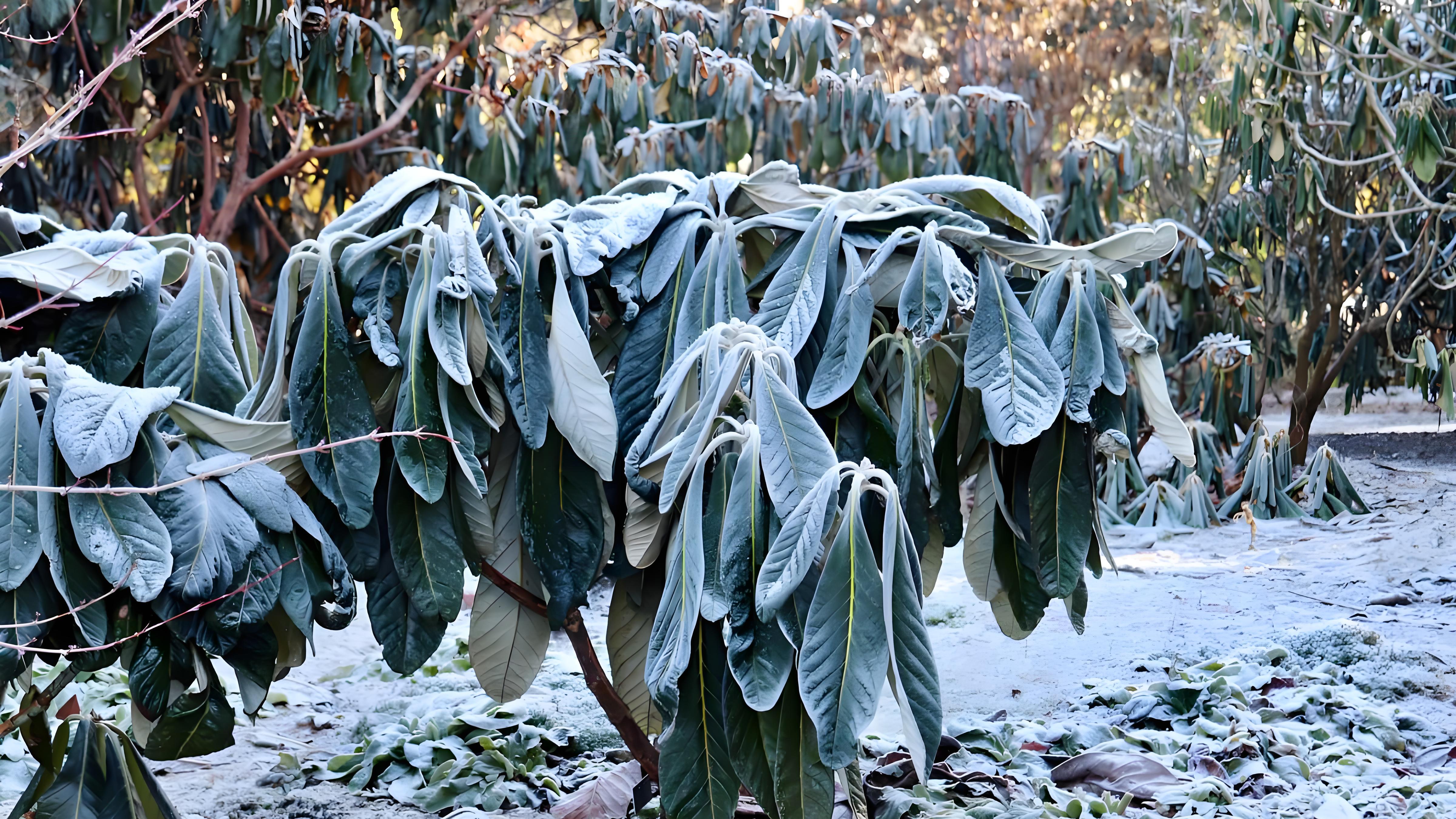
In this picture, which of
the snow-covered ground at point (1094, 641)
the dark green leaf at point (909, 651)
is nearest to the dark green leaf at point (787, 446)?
the dark green leaf at point (909, 651)

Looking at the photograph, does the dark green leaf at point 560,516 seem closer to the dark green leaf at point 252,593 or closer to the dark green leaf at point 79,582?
the dark green leaf at point 252,593

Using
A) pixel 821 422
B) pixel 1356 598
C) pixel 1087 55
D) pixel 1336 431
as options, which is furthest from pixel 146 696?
pixel 1087 55

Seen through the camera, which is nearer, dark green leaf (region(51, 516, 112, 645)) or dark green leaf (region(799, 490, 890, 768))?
dark green leaf (region(799, 490, 890, 768))

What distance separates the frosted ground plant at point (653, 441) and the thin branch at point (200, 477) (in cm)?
1

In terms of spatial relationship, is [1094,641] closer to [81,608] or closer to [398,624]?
[398,624]

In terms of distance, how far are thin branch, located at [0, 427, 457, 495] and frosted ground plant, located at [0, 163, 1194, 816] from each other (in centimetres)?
1

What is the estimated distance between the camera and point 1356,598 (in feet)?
12.0

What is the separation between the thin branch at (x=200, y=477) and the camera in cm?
117

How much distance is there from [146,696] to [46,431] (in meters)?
0.34

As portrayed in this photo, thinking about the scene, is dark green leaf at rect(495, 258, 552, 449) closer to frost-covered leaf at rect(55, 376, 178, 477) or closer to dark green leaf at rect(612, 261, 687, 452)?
dark green leaf at rect(612, 261, 687, 452)

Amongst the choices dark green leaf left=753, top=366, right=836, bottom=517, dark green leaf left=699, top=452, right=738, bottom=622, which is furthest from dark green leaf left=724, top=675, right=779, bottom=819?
dark green leaf left=753, top=366, right=836, bottom=517

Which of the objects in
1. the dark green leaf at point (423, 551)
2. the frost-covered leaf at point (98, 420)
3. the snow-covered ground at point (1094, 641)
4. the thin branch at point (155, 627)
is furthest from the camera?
the snow-covered ground at point (1094, 641)

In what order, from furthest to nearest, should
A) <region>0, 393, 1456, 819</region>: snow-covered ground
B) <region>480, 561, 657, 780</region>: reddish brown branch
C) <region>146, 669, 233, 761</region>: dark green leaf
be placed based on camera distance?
<region>0, 393, 1456, 819</region>: snow-covered ground < <region>480, 561, 657, 780</region>: reddish brown branch < <region>146, 669, 233, 761</region>: dark green leaf

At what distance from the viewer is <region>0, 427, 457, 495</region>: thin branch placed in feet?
3.83
